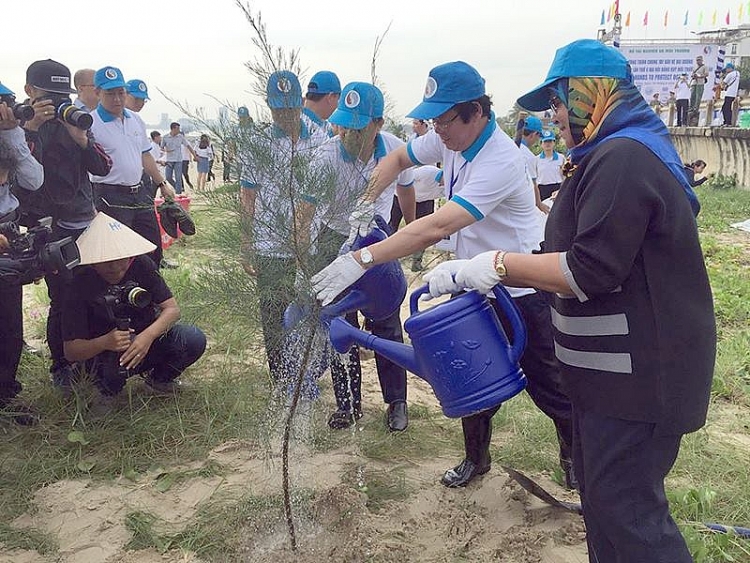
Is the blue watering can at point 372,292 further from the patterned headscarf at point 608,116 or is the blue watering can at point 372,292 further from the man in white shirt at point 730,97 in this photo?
the man in white shirt at point 730,97

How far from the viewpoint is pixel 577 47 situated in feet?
5.30

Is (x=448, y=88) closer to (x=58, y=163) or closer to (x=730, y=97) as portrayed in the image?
(x=58, y=163)

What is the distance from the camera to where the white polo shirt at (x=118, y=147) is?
15.4ft

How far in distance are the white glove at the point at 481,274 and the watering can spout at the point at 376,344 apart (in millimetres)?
375

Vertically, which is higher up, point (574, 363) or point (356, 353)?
point (574, 363)

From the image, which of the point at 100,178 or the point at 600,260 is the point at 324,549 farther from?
the point at 100,178

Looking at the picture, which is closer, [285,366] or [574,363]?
[574,363]

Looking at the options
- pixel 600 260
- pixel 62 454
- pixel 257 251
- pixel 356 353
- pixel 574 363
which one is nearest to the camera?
pixel 600 260

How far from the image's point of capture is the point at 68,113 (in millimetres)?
3730

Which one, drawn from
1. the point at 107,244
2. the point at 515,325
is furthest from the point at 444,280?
the point at 107,244

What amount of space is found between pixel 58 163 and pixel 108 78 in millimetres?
1008

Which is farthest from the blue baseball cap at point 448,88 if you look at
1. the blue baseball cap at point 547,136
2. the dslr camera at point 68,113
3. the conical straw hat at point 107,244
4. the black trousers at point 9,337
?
the blue baseball cap at point 547,136

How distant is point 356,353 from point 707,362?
2.19m

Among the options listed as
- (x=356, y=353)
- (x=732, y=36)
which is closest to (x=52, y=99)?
(x=356, y=353)
